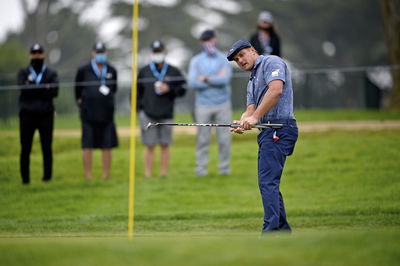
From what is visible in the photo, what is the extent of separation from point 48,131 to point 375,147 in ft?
21.4

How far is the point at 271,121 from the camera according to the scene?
9.96m

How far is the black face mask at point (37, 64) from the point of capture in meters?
16.5

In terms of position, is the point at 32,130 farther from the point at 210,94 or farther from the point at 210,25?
the point at 210,25

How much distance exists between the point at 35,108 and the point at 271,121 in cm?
717

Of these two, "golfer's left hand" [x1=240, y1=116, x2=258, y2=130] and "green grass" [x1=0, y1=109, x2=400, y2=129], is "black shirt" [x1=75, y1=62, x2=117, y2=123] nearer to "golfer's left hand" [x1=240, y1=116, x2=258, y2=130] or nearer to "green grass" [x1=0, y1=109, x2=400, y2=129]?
"green grass" [x1=0, y1=109, x2=400, y2=129]

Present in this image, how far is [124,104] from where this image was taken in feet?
99.9

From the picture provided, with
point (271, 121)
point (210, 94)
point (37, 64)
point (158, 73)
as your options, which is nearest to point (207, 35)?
point (210, 94)

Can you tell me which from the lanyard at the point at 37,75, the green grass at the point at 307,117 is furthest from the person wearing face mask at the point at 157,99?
the green grass at the point at 307,117

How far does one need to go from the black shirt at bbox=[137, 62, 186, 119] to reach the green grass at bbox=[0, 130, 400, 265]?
4.12 feet

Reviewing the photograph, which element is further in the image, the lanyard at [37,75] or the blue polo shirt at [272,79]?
the lanyard at [37,75]

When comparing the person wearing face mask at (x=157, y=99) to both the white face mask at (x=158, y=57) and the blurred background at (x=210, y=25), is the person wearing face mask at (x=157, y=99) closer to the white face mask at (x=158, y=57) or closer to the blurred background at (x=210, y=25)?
the white face mask at (x=158, y=57)

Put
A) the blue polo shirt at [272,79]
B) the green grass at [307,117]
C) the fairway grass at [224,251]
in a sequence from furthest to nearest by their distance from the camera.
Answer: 1. the green grass at [307,117]
2. the blue polo shirt at [272,79]
3. the fairway grass at [224,251]

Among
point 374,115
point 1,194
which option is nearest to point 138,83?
point 1,194

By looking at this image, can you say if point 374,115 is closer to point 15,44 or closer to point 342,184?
point 342,184
